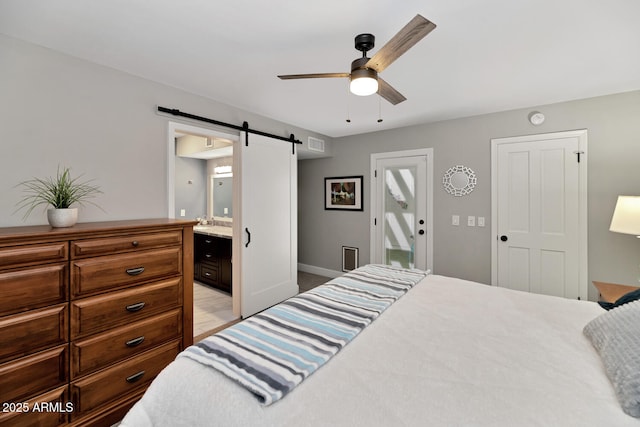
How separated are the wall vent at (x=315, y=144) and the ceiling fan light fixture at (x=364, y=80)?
2.65 meters

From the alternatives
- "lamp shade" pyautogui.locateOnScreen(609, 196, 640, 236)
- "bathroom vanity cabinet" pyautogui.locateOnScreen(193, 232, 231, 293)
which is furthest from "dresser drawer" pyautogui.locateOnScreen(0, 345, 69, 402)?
"lamp shade" pyautogui.locateOnScreen(609, 196, 640, 236)

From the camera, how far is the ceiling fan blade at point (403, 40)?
4.00 feet

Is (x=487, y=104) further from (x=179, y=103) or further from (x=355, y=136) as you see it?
(x=179, y=103)

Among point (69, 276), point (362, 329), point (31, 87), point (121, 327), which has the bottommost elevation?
point (121, 327)

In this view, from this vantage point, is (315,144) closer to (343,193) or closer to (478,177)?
(343,193)

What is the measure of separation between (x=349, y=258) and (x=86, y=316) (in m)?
3.60

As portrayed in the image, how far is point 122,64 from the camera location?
7.06ft

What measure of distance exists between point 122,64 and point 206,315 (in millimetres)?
2735

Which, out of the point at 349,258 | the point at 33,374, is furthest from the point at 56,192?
the point at 349,258

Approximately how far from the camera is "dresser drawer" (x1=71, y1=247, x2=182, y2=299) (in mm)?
1624

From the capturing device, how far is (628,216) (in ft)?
7.03

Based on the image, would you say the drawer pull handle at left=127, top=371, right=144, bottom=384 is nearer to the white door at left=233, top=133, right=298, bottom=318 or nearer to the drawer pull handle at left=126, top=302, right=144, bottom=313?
the drawer pull handle at left=126, top=302, right=144, bottom=313

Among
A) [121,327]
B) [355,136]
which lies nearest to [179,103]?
[121,327]

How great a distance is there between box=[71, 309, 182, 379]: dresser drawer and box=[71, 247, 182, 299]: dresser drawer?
31 cm
